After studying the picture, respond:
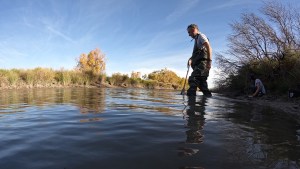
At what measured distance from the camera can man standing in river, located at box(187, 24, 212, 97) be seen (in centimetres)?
764

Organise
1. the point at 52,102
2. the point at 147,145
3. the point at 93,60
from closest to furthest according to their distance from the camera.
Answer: the point at 147,145, the point at 52,102, the point at 93,60

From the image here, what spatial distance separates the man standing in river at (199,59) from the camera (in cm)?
764

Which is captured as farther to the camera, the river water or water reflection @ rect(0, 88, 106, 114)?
water reflection @ rect(0, 88, 106, 114)

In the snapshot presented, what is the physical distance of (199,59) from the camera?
7844 millimetres

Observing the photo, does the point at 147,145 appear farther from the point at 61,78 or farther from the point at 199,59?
the point at 61,78

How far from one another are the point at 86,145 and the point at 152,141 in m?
0.66

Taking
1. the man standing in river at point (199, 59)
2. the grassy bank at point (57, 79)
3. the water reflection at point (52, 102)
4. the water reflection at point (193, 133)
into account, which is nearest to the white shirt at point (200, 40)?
the man standing in river at point (199, 59)

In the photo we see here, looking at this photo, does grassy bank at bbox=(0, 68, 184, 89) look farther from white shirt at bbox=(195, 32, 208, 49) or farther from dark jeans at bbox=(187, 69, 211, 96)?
white shirt at bbox=(195, 32, 208, 49)

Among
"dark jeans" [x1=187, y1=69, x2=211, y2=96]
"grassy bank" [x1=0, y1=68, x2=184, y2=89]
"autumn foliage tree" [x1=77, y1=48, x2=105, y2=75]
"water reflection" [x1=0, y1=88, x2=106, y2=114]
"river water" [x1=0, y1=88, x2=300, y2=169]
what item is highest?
"autumn foliage tree" [x1=77, y1=48, x2=105, y2=75]

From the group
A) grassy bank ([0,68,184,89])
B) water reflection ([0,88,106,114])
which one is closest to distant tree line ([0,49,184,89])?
grassy bank ([0,68,184,89])

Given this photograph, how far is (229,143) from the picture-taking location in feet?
8.45

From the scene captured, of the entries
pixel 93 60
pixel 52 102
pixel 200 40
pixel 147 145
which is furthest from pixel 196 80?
pixel 93 60

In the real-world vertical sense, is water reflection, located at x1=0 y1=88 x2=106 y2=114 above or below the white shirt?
below

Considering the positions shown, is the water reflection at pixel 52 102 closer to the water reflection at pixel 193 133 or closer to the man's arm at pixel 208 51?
the water reflection at pixel 193 133
